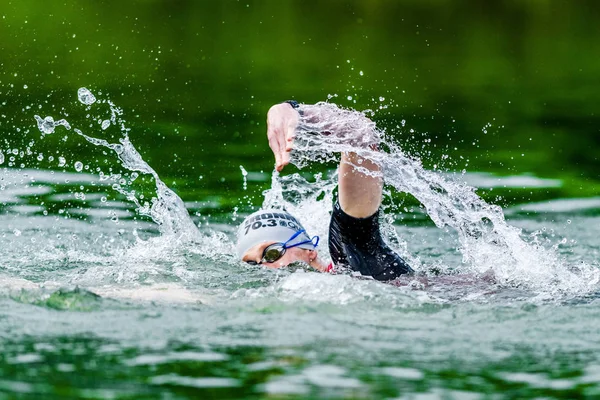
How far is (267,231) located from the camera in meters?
8.07

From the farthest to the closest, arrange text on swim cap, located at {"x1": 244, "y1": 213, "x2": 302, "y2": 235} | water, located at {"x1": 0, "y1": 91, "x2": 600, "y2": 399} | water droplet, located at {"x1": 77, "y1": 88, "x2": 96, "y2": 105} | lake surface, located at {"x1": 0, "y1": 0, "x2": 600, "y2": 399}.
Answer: water droplet, located at {"x1": 77, "y1": 88, "x2": 96, "y2": 105} < text on swim cap, located at {"x1": 244, "y1": 213, "x2": 302, "y2": 235} < lake surface, located at {"x1": 0, "y1": 0, "x2": 600, "y2": 399} < water, located at {"x1": 0, "y1": 91, "x2": 600, "y2": 399}

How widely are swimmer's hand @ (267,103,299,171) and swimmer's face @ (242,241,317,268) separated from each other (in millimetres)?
1292

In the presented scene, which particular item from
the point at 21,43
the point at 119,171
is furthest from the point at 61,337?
the point at 21,43

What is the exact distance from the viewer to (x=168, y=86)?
19125 mm

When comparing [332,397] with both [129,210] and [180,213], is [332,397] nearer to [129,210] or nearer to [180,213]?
[180,213]

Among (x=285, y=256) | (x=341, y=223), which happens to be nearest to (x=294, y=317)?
(x=341, y=223)

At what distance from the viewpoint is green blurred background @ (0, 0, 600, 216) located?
14.1 meters

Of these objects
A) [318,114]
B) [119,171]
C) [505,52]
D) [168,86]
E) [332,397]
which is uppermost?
[505,52]

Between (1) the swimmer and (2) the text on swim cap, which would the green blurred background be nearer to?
(2) the text on swim cap

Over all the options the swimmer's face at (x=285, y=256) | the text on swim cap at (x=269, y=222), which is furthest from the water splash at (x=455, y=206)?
the swimmer's face at (x=285, y=256)

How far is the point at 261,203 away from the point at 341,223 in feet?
13.9

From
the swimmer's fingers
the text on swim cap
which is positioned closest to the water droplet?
the text on swim cap

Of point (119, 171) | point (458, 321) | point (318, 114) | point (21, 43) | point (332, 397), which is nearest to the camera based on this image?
point (332, 397)

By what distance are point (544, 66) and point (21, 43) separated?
36.1ft
